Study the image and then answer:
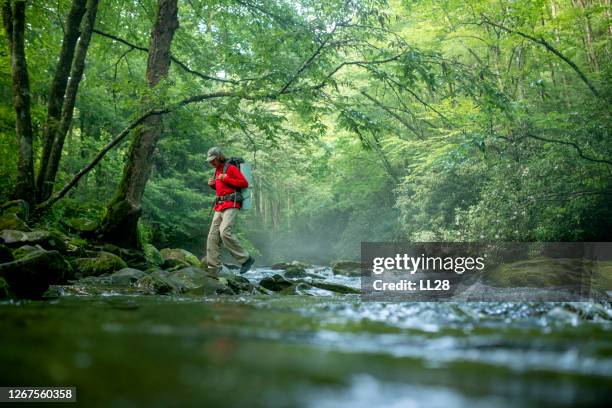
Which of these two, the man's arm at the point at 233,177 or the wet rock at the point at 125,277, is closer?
the wet rock at the point at 125,277

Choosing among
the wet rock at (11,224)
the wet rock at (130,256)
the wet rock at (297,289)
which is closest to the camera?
the wet rock at (11,224)

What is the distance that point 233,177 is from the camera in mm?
8273

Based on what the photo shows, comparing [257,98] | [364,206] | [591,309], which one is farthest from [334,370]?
[364,206]

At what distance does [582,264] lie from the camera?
9758 millimetres

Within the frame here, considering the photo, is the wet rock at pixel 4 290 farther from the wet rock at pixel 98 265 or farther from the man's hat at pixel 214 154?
the man's hat at pixel 214 154

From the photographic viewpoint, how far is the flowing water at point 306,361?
1323 mm

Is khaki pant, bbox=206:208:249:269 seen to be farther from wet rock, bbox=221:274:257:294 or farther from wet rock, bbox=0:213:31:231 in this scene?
wet rock, bbox=0:213:31:231

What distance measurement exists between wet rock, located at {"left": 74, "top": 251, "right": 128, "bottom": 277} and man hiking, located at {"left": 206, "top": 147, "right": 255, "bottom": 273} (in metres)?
1.63

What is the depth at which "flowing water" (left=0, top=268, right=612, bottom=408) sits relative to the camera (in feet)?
4.34

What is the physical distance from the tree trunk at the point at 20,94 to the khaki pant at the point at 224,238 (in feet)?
10.7

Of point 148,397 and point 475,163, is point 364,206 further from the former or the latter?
point 148,397

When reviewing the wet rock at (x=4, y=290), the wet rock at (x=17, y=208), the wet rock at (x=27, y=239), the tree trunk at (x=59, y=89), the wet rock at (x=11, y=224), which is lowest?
the wet rock at (x=4, y=290)

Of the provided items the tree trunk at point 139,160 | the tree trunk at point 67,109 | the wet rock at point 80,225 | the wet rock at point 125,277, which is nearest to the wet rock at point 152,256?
the tree trunk at point 139,160

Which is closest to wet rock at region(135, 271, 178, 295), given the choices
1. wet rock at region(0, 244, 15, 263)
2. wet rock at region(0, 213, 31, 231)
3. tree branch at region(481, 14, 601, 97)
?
wet rock at region(0, 244, 15, 263)
